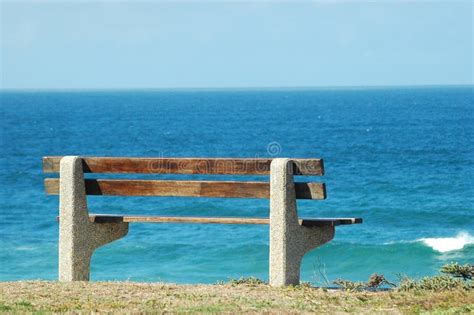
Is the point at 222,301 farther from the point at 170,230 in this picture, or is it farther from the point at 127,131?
the point at 127,131

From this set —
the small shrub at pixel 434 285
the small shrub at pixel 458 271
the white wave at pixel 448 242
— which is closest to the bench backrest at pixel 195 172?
the small shrub at pixel 434 285

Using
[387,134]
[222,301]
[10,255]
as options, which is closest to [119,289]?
[222,301]

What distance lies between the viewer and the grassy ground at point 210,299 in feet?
24.4

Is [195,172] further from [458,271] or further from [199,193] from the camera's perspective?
[458,271]

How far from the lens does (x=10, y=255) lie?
Result: 26.9m

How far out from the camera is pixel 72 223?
372 inches

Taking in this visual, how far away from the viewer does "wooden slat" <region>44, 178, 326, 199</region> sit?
895 centimetres

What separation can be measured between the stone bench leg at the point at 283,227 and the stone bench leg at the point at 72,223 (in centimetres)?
195

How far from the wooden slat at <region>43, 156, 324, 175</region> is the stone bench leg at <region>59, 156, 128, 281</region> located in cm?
14

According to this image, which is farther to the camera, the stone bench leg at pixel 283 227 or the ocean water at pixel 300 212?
the ocean water at pixel 300 212

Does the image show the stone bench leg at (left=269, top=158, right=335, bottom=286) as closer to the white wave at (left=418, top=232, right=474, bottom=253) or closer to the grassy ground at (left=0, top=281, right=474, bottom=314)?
the grassy ground at (left=0, top=281, right=474, bottom=314)

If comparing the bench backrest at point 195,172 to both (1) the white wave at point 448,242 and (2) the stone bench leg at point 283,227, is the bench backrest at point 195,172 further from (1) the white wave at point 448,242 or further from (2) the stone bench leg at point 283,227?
(1) the white wave at point 448,242

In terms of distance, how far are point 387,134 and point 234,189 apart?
68910 mm

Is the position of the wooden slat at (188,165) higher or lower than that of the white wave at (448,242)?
higher
